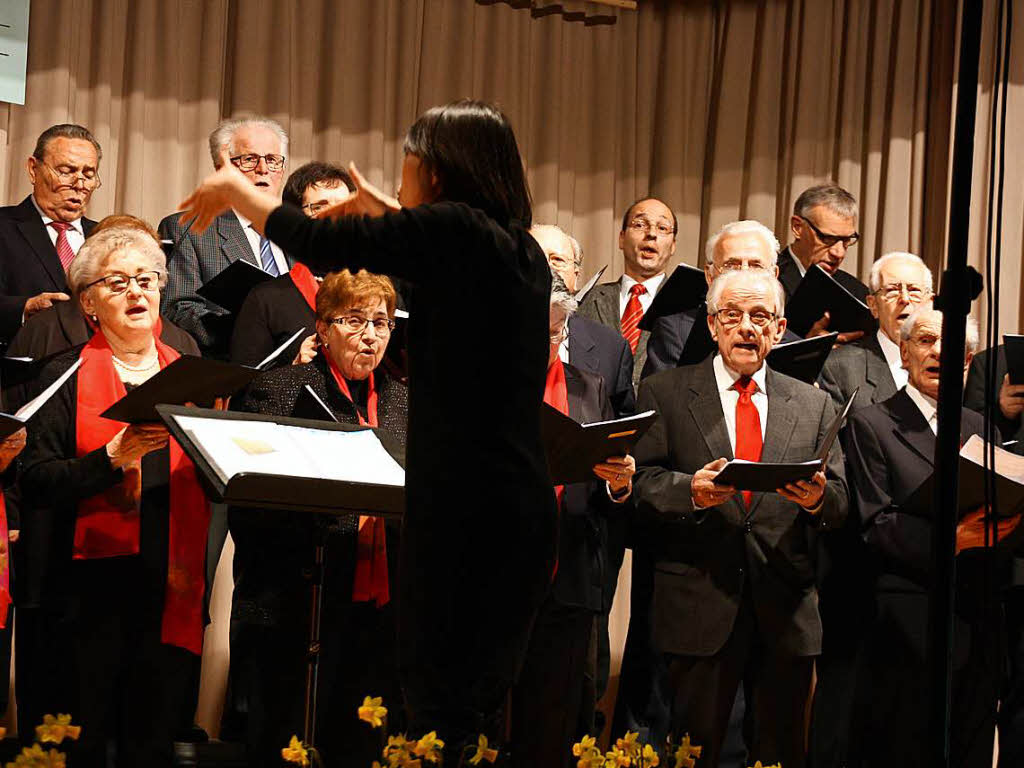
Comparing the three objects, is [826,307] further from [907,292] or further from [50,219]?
[50,219]

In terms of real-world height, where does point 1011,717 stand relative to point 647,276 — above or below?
below

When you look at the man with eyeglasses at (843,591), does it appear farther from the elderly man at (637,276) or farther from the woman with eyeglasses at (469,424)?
the woman with eyeglasses at (469,424)

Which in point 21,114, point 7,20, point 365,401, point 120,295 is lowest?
point 365,401

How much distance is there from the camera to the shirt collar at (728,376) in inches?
152

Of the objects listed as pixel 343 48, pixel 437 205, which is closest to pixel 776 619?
pixel 437 205

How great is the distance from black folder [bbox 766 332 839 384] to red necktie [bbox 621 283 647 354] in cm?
72

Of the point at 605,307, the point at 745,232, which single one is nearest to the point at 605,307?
the point at 605,307

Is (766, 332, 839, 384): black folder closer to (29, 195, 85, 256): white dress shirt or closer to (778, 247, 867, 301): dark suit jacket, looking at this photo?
(778, 247, 867, 301): dark suit jacket

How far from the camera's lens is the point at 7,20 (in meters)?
5.42

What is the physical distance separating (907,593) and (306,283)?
1.90 metres

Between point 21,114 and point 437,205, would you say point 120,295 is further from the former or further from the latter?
point 21,114

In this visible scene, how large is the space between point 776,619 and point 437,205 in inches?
85.6

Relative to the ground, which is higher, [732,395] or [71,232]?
[71,232]

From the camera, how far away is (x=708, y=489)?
356 cm
